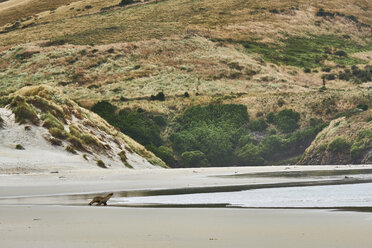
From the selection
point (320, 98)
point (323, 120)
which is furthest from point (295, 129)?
point (320, 98)

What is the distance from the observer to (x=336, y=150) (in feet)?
158

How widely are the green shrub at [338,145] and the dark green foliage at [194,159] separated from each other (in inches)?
445

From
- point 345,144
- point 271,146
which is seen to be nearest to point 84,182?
point 345,144

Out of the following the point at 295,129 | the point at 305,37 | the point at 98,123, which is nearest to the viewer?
the point at 98,123

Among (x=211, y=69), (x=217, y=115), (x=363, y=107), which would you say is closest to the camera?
(x=363, y=107)

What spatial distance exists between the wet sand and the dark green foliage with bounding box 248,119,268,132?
51096mm

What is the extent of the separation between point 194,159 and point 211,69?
33723mm

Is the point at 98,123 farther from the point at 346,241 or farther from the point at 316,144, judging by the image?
the point at 346,241

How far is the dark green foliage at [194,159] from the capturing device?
55.0 m

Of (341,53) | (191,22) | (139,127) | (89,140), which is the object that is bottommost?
(341,53)

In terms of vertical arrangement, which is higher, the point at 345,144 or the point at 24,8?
the point at 345,144

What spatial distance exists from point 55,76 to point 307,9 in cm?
5527

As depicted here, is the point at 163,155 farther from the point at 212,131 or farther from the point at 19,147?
the point at 19,147

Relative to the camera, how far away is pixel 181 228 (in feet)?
33.4
